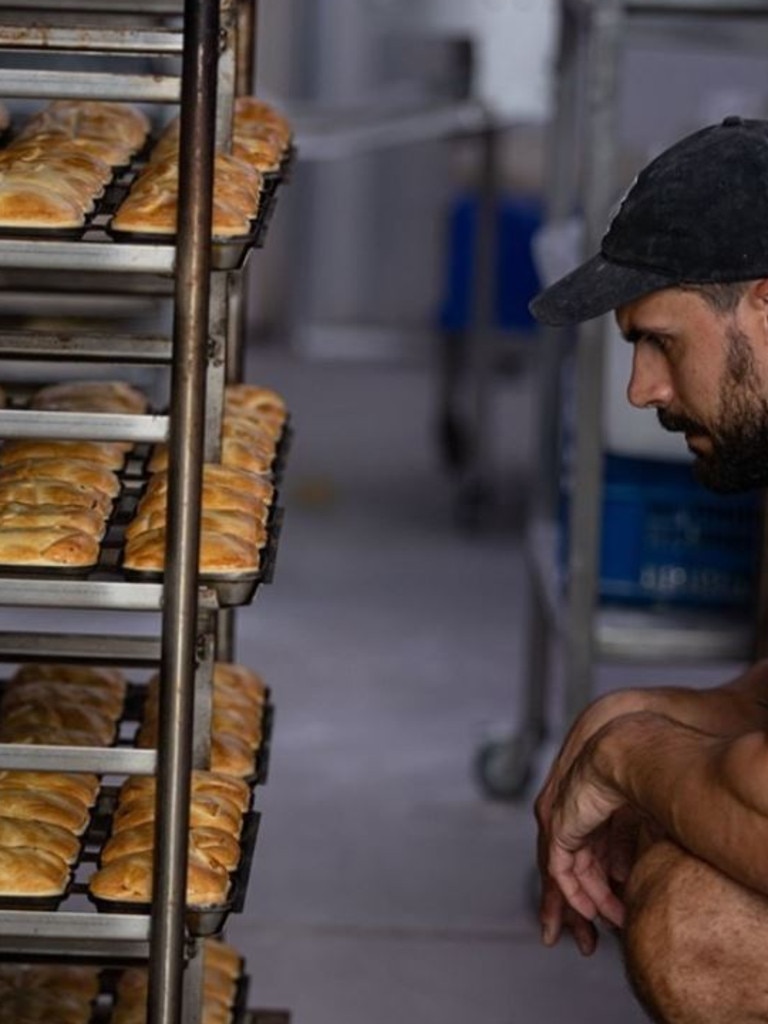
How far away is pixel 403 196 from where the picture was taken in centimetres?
982

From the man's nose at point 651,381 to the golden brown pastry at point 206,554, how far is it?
1.61 ft

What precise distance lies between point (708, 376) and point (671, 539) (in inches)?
65.7

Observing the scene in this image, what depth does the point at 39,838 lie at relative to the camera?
2539mm

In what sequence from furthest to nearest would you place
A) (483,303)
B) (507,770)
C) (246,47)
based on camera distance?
(483,303), (507,770), (246,47)

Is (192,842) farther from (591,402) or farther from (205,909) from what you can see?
(591,402)

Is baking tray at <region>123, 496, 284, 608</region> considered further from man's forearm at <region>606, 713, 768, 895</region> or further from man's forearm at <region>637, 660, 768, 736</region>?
man's forearm at <region>637, 660, 768, 736</region>

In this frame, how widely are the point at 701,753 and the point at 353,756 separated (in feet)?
8.75

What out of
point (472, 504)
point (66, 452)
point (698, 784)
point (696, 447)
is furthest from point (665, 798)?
point (472, 504)

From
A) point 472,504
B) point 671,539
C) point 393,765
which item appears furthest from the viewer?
point 472,504

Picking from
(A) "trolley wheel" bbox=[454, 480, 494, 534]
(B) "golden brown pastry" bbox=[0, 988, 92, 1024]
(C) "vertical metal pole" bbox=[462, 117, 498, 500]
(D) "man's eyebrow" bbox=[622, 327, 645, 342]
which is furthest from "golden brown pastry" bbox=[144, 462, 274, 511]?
(A) "trolley wheel" bbox=[454, 480, 494, 534]

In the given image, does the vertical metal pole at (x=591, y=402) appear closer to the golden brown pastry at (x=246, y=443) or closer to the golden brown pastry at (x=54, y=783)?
the golden brown pastry at (x=246, y=443)

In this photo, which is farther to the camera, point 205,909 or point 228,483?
point 228,483

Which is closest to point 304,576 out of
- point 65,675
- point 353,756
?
point 353,756

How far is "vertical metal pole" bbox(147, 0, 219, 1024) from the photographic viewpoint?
7.41ft
